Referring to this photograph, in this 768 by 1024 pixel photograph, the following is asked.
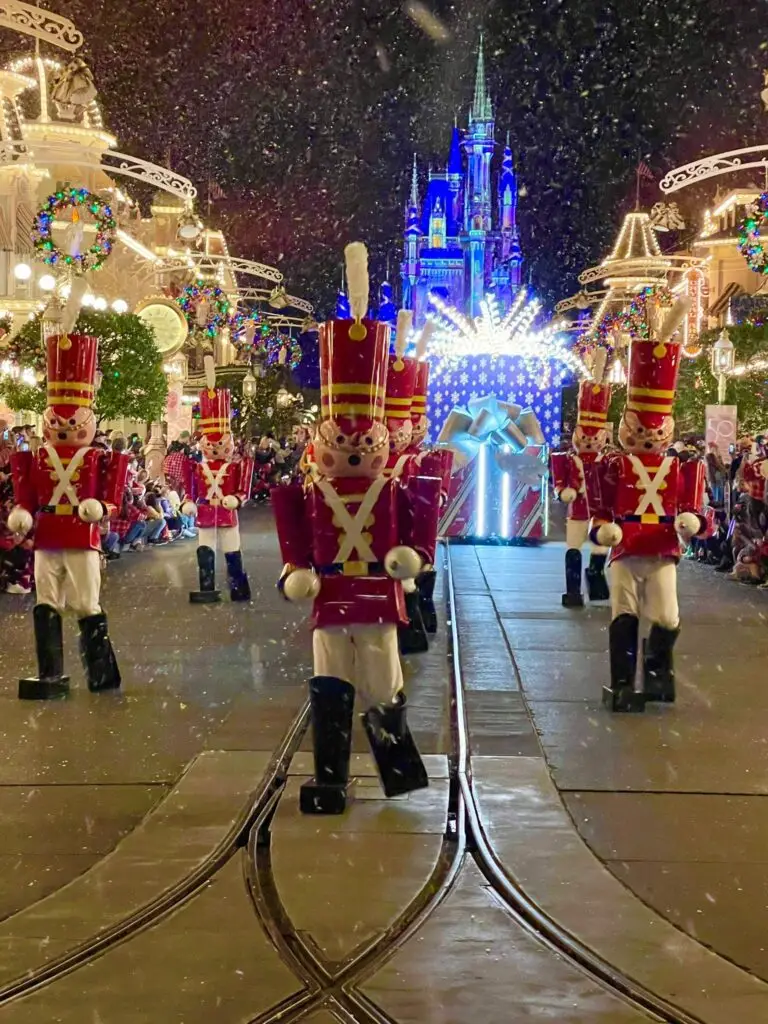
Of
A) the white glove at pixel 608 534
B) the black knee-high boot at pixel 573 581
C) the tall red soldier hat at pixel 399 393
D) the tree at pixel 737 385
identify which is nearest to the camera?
the white glove at pixel 608 534

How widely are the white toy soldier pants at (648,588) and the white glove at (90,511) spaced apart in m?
3.39

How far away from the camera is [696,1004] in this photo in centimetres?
342

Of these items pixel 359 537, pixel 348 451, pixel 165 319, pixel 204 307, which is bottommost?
pixel 359 537

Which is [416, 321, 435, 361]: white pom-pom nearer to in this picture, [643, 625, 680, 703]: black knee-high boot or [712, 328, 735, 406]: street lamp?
[643, 625, 680, 703]: black knee-high boot

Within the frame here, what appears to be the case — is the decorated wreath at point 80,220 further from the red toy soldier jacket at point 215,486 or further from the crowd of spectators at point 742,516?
the crowd of spectators at point 742,516

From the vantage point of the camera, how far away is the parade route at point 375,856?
3.54 m

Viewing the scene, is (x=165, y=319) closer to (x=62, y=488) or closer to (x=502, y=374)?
(x=502, y=374)

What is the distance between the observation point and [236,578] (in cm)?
1219

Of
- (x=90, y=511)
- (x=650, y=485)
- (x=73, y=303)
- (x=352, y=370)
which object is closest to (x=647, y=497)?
(x=650, y=485)

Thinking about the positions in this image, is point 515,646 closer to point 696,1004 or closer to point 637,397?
point 637,397

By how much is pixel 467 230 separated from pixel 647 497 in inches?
3656

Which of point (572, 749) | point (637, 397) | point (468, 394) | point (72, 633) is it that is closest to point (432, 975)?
point (572, 749)

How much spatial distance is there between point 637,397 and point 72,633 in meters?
5.51

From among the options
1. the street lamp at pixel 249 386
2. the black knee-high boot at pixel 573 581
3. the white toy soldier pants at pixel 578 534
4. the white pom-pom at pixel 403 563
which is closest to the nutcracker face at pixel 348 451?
the white pom-pom at pixel 403 563
